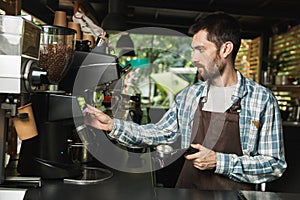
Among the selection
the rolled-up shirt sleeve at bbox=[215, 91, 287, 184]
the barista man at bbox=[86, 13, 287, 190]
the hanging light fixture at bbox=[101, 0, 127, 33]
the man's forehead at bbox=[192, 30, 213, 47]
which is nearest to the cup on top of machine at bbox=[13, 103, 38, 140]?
the barista man at bbox=[86, 13, 287, 190]

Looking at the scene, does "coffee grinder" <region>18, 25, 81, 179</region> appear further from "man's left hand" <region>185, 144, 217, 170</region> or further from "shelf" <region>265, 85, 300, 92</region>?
"shelf" <region>265, 85, 300, 92</region>

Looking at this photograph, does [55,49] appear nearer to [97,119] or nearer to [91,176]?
[97,119]

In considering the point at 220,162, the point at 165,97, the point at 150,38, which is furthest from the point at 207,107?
the point at 150,38

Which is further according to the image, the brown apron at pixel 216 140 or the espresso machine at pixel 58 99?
the brown apron at pixel 216 140

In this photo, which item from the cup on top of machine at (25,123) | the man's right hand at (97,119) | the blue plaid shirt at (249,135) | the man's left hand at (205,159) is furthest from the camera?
the blue plaid shirt at (249,135)

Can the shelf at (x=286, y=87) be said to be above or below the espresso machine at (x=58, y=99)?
above

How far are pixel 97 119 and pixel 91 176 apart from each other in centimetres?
23

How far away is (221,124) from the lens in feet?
6.07

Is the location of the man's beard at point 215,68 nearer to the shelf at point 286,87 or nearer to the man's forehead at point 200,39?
the man's forehead at point 200,39

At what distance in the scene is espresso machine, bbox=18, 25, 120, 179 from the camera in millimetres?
1267

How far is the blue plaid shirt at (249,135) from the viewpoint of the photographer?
1.64 metres

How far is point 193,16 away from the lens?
19.9ft

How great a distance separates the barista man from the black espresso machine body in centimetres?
21

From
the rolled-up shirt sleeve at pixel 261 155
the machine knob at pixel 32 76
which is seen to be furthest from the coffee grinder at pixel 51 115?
the rolled-up shirt sleeve at pixel 261 155
